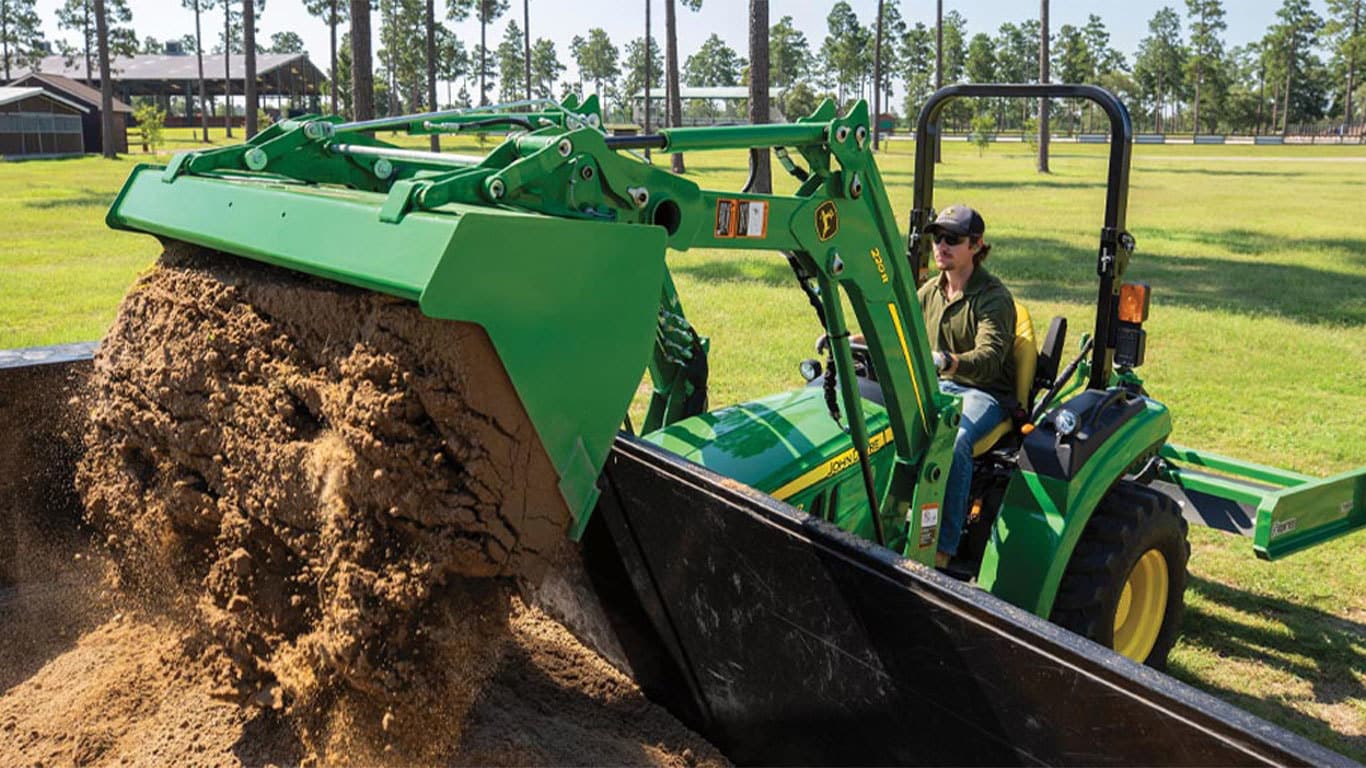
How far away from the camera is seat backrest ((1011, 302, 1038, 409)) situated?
4.59 m

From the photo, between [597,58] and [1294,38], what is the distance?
6567 cm

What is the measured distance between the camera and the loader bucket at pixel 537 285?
2.33 metres

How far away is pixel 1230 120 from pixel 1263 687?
349 feet

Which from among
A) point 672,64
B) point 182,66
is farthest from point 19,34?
point 672,64

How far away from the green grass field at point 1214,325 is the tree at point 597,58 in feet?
316

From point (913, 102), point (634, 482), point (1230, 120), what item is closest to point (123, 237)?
point (634, 482)

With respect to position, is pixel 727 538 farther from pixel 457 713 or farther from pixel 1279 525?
pixel 1279 525

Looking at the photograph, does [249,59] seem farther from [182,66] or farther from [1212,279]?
[182,66]

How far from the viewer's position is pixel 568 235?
246 cm

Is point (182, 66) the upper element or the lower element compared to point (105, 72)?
upper

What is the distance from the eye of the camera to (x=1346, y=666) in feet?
15.6

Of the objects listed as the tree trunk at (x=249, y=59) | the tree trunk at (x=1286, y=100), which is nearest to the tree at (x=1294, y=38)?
the tree trunk at (x=1286, y=100)

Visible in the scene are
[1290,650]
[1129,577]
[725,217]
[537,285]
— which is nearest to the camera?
[537,285]

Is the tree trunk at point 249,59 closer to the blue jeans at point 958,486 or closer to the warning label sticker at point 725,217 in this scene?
the blue jeans at point 958,486
